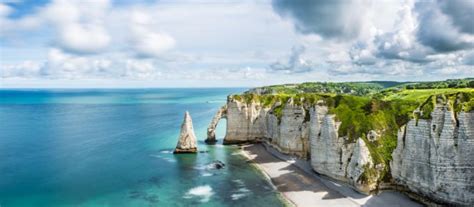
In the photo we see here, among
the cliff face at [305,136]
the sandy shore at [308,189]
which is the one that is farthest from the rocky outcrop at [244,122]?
the sandy shore at [308,189]

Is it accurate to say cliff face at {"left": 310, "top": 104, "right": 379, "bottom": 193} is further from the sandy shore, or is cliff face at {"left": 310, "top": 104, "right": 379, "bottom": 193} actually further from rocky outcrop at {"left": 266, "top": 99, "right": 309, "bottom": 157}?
rocky outcrop at {"left": 266, "top": 99, "right": 309, "bottom": 157}

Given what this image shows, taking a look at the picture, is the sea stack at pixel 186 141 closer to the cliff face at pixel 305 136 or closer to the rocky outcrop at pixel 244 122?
the rocky outcrop at pixel 244 122

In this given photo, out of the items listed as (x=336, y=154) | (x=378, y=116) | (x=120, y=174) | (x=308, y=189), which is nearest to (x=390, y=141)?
(x=378, y=116)

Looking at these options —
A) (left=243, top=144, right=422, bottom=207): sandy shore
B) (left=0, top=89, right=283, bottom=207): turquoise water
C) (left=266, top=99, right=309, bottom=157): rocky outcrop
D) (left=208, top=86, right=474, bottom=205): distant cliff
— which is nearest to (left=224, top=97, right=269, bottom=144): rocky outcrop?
(left=0, top=89, right=283, bottom=207): turquoise water

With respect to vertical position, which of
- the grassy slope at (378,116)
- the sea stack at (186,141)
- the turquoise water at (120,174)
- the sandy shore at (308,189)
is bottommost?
the turquoise water at (120,174)

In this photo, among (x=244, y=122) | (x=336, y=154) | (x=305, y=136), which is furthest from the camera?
(x=244, y=122)

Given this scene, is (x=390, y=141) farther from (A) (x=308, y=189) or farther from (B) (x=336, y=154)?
(A) (x=308, y=189)

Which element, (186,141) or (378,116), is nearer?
(378,116)
